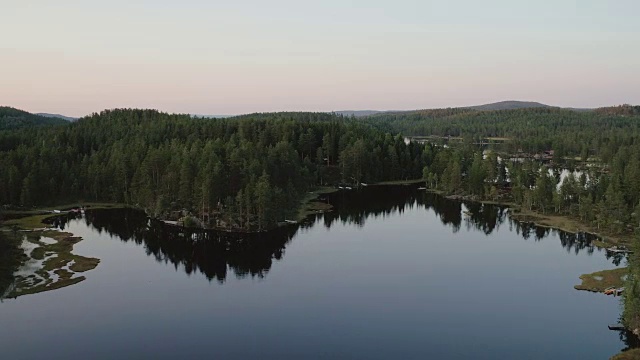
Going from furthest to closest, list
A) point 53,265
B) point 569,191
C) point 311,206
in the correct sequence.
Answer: point 311,206
point 569,191
point 53,265

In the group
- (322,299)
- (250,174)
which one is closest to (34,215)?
(250,174)

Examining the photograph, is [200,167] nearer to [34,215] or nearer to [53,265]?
[34,215]

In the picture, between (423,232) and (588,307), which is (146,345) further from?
(423,232)

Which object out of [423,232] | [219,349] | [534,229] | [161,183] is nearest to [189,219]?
[161,183]

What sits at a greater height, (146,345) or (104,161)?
(104,161)

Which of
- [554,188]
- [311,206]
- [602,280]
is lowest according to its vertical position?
[602,280]

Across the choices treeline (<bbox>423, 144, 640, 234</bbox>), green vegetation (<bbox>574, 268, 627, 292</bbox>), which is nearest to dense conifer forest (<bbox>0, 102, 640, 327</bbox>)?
treeline (<bbox>423, 144, 640, 234</bbox>)
